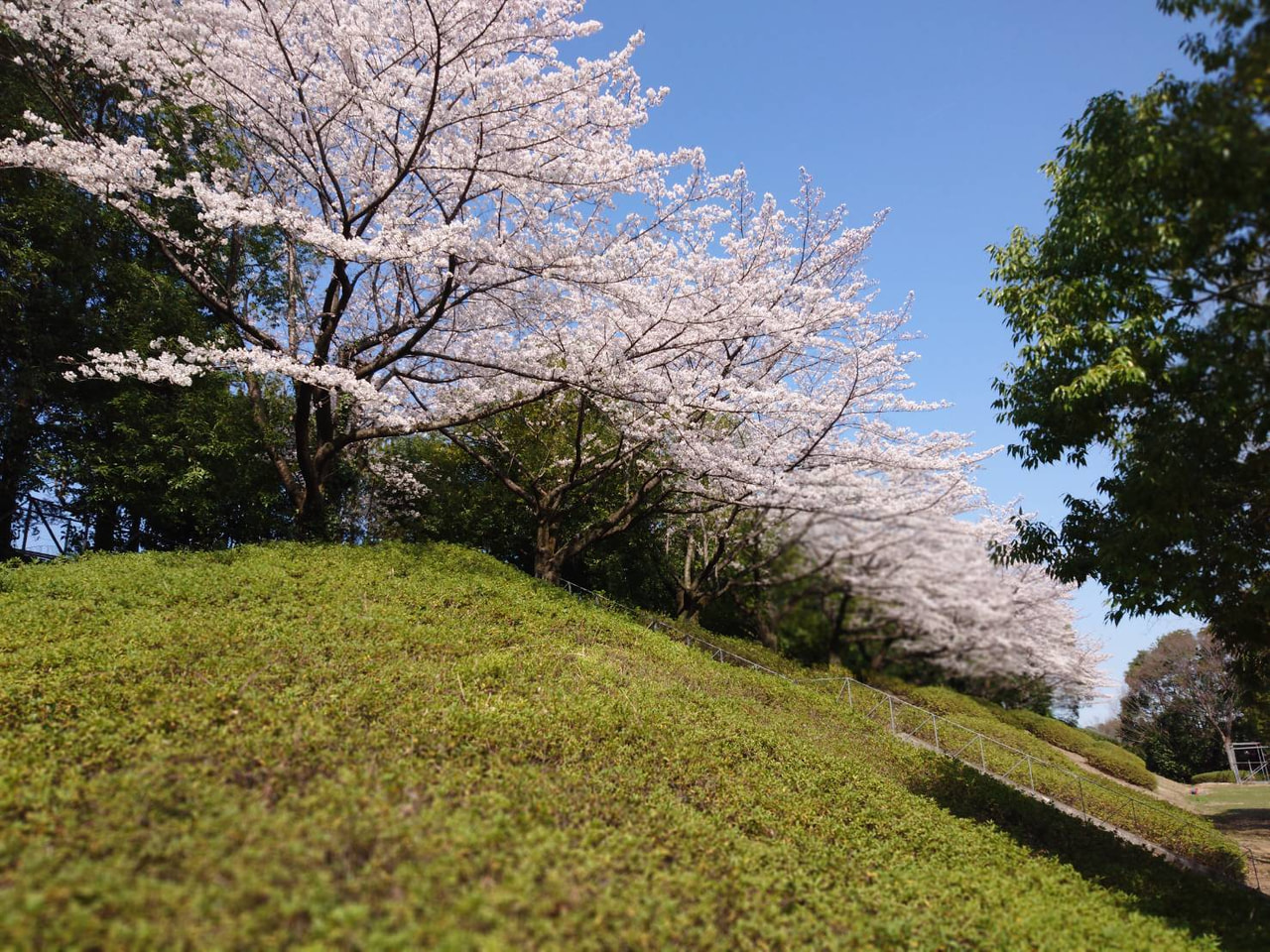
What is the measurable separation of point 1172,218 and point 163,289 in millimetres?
16159

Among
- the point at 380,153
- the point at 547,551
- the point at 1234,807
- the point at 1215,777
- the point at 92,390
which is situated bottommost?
the point at 1215,777

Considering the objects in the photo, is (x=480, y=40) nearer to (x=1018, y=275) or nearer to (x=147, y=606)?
(x=1018, y=275)

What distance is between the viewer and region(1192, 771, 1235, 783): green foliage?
27.6 meters

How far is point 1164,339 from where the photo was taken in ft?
21.1

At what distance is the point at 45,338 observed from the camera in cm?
1357

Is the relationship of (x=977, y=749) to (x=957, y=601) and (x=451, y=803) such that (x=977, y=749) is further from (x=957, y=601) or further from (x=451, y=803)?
(x=451, y=803)

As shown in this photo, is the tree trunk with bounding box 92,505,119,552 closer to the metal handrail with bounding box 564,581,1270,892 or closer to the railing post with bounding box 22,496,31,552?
the railing post with bounding box 22,496,31,552

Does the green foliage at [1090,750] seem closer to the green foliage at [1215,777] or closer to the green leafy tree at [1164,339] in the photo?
the green foliage at [1215,777]

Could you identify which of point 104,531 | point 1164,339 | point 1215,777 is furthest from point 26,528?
point 1215,777

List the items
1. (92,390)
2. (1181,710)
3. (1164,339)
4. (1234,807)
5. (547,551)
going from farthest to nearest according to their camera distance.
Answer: (1181,710) < (1234,807) < (547,551) < (92,390) < (1164,339)

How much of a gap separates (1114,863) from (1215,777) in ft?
92.1

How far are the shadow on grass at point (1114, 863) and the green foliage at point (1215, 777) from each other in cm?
2575

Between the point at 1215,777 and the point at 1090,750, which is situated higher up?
the point at 1090,750

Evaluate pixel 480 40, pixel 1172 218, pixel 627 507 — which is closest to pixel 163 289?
pixel 480 40
